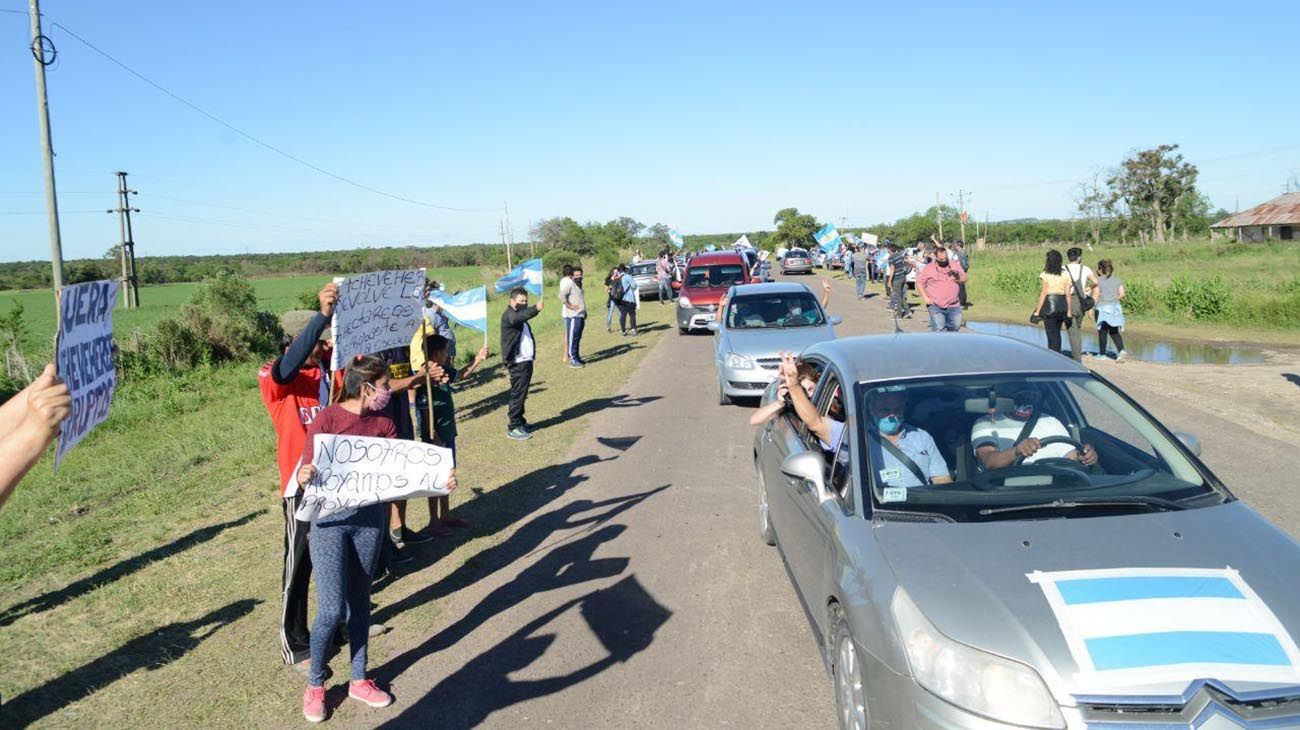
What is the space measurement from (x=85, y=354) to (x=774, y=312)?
1022cm

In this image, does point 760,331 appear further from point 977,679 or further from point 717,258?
point 717,258

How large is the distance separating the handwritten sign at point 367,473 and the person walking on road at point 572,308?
12278mm

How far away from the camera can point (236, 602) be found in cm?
614

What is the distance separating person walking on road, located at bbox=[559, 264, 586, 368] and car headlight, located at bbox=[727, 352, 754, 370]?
5773mm

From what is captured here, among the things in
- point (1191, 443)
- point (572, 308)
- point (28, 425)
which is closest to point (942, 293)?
point (572, 308)

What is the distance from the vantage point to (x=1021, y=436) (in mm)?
4383

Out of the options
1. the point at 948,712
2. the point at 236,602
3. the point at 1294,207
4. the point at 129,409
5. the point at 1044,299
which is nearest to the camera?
the point at 948,712

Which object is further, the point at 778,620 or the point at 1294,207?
the point at 1294,207

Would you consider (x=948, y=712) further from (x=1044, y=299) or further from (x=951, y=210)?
(x=951, y=210)

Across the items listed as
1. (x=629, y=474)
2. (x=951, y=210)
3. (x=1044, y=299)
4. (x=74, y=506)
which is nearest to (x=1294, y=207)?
(x=951, y=210)

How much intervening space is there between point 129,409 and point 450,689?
1463 cm

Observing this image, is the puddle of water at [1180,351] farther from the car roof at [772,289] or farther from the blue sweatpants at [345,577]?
the blue sweatpants at [345,577]

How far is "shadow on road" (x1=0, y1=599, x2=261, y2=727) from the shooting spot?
475cm

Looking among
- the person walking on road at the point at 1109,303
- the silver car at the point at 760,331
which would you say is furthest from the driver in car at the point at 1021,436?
the person walking on road at the point at 1109,303
